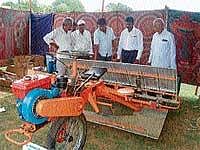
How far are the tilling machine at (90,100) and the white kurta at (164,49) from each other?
5.87 ft

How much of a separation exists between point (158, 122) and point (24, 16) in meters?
7.56

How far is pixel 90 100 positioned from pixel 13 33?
7.36 metres

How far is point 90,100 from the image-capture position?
13.9ft

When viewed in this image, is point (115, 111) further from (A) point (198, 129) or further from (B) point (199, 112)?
(B) point (199, 112)

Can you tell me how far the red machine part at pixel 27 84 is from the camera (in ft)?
11.7

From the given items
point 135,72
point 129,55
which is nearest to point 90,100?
point 135,72

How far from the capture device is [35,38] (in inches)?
444

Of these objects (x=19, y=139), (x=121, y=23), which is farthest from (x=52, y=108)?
(x=121, y=23)

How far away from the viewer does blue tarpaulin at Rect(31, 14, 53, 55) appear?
430 inches

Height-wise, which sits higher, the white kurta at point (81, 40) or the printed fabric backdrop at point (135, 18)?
the printed fabric backdrop at point (135, 18)

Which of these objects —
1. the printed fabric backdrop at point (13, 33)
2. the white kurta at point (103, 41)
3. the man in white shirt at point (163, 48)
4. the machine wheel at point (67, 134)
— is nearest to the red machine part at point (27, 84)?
the machine wheel at point (67, 134)

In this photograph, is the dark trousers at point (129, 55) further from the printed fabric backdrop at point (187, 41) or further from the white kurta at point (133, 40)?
the printed fabric backdrop at point (187, 41)

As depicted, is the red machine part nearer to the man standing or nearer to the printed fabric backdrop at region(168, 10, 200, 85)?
the man standing

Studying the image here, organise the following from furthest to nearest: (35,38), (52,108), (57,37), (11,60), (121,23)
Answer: (35,38) < (11,60) < (121,23) < (57,37) < (52,108)
